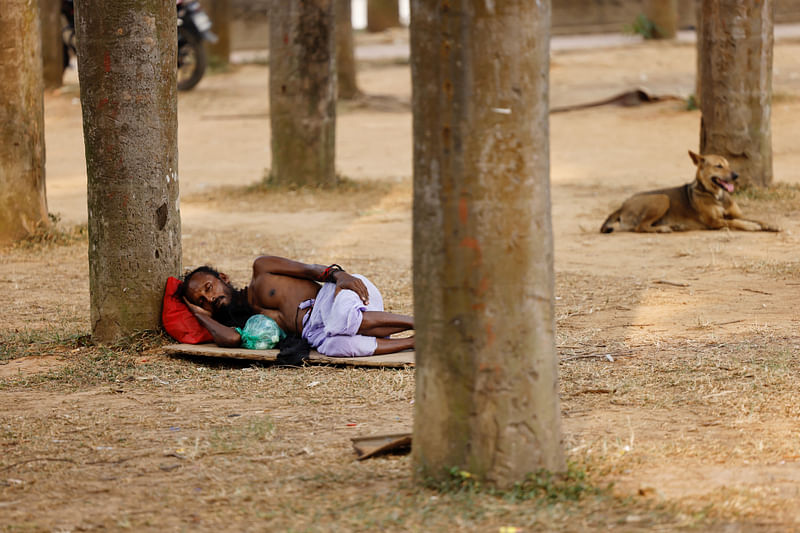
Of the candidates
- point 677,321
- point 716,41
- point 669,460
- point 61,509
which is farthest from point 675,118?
point 61,509

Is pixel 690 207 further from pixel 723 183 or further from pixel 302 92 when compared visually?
pixel 302 92

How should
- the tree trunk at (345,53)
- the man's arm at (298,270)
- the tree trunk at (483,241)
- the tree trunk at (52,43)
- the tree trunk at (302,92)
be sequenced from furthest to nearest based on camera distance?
the tree trunk at (345,53), the tree trunk at (52,43), the tree trunk at (302,92), the man's arm at (298,270), the tree trunk at (483,241)

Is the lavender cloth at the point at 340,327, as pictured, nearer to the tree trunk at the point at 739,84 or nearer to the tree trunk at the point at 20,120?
the tree trunk at the point at 20,120

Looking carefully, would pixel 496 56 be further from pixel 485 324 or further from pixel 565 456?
pixel 565 456

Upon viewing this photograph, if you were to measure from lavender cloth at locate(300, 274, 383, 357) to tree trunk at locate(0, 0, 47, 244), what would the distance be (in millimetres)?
4220

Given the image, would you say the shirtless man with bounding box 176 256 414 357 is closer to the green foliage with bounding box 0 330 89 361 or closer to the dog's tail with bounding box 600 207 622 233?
the green foliage with bounding box 0 330 89 361

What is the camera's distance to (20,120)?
827 centimetres

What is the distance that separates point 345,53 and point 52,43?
16.9ft

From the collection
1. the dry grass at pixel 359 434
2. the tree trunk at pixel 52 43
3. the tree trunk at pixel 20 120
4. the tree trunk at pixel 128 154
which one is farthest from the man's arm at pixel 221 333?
the tree trunk at pixel 52 43

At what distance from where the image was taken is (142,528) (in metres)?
3.13

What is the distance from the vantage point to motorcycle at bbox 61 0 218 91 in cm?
1745

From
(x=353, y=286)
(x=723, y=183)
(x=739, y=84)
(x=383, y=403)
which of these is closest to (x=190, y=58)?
(x=739, y=84)

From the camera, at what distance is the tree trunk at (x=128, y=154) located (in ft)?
17.6

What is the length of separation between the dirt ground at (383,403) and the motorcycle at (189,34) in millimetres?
8171
